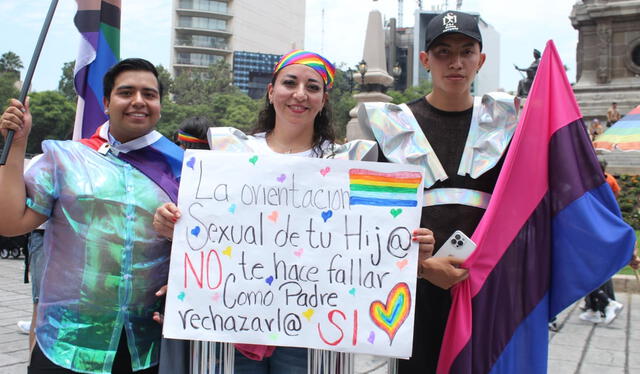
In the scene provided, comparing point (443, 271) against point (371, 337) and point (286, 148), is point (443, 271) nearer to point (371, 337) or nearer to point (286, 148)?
point (371, 337)

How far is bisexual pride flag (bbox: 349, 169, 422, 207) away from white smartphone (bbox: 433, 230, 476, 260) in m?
0.24

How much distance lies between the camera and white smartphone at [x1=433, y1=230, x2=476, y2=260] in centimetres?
220

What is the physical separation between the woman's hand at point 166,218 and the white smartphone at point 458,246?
1.03 m

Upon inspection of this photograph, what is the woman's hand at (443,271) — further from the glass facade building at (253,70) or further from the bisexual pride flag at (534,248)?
the glass facade building at (253,70)

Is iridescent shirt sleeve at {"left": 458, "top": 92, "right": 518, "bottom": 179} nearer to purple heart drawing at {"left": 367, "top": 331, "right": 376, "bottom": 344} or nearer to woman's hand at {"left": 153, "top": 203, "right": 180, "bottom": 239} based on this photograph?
purple heart drawing at {"left": 367, "top": 331, "right": 376, "bottom": 344}

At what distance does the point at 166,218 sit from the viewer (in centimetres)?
207

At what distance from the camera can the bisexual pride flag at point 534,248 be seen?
230 centimetres

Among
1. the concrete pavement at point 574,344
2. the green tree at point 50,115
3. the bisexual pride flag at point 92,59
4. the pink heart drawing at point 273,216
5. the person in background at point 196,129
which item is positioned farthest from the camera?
the green tree at point 50,115

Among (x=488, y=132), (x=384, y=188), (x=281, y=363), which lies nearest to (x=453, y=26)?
(x=488, y=132)

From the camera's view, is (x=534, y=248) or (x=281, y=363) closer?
(x=281, y=363)

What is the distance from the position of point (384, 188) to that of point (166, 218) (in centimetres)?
82

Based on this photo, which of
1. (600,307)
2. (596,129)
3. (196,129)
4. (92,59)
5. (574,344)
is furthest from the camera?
(596,129)

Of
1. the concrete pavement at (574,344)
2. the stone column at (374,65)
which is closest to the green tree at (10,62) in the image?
the stone column at (374,65)

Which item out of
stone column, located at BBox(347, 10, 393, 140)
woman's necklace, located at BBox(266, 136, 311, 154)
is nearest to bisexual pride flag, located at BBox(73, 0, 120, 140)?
woman's necklace, located at BBox(266, 136, 311, 154)
